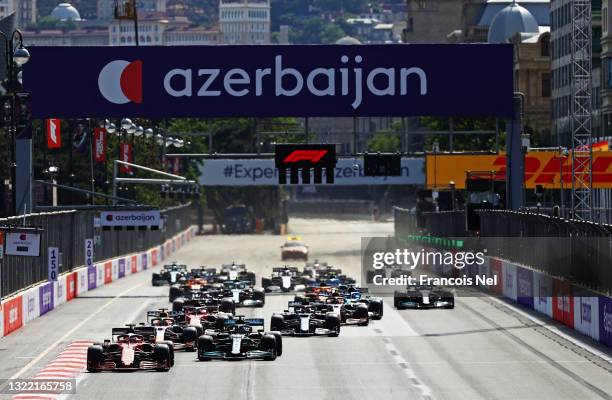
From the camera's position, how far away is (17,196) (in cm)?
5531

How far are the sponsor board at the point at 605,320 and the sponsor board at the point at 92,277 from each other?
32135 mm

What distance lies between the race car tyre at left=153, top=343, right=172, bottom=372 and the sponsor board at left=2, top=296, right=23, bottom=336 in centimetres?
1034

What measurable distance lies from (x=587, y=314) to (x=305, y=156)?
15.5 meters

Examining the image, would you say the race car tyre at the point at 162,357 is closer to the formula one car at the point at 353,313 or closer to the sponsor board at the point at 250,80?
the formula one car at the point at 353,313

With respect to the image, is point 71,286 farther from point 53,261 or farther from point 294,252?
point 294,252

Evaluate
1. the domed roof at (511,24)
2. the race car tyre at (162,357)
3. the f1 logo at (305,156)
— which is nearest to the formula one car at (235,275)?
the f1 logo at (305,156)

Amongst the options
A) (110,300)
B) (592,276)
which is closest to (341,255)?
(110,300)

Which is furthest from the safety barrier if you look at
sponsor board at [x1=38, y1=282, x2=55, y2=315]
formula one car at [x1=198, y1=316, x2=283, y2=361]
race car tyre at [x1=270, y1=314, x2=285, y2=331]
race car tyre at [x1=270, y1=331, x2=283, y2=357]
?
race car tyre at [x1=270, y1=331, x2=283, y2=357]

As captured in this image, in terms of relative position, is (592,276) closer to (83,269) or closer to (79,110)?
(79,110)

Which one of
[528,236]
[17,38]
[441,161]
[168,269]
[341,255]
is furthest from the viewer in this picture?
[341,255]

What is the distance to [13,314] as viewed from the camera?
1774 inches

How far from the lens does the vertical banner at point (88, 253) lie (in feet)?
214

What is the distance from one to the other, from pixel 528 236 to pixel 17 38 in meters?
17.1

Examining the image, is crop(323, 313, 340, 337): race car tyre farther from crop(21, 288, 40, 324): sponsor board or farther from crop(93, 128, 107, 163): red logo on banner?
crop(93, 128, 107, 163): red logo on banner
